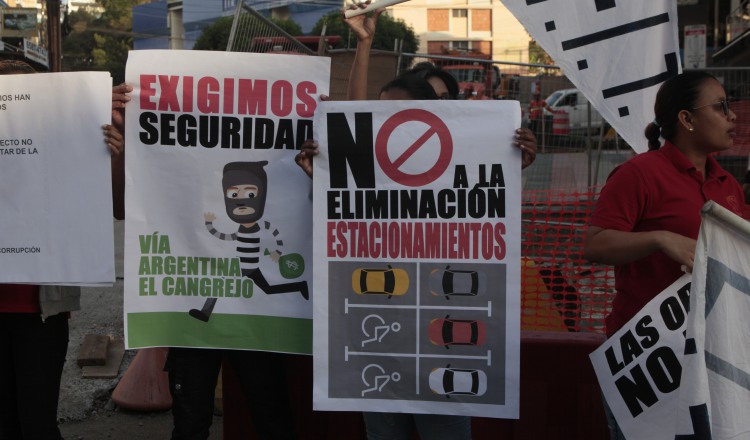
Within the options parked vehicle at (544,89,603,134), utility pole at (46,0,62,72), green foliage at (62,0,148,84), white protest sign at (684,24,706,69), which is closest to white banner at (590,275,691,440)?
parked vehicle at (544,89,603,134)

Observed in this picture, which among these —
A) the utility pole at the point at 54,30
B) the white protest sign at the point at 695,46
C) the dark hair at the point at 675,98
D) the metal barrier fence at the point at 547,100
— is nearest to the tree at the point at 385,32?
the utility pole at the point at 54,30

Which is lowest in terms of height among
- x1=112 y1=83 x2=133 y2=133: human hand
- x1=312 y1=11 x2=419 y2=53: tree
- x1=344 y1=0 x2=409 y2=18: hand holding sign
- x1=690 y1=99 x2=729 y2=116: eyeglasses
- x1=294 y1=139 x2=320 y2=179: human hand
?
x1=294 y1=139 x2=320 y2=179: human hand

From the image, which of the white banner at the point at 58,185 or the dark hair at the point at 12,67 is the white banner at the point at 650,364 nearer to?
the white banner at the point at 58,185

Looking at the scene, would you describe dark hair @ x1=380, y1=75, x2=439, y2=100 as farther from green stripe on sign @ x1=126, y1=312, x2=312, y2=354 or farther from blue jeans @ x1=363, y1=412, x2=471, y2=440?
blue jeans @ x1=363, y1=412, x2=471, y2=440

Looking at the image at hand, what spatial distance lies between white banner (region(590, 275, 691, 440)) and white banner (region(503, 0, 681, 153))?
2.54 ft

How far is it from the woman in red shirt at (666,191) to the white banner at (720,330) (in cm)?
24

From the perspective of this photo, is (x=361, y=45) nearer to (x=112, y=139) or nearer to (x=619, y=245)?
(x=112, y=139)

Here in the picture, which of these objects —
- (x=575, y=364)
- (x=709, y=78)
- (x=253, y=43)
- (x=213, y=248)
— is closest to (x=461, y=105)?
(x=709, y=78)

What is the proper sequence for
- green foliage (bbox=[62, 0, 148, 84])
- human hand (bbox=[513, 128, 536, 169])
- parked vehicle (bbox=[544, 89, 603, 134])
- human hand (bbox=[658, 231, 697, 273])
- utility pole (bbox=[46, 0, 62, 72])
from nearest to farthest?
human hand (bbox=[658, 231, 697, 273]), human hand (bbox=[513, 128, 536, 169]), parked vehicle (bbox=[544, 89, 603, 134]), utility pole (bbox=[46, 0, 62, 72]), green foliage (bbox=[62, 0, 148, 84])

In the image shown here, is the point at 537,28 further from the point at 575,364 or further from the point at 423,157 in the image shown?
the point at 575,364

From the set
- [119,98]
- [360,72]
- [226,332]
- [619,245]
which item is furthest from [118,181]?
[619,245]

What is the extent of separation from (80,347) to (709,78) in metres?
5.11

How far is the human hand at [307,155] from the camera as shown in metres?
3.42

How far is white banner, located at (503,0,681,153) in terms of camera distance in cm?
348
